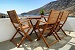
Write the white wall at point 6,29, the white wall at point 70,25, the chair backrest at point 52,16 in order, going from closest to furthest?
the chair backrest at point 52,16 → the white wall at point 6,29 → the white wall at point 70,25

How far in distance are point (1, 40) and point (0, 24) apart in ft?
1.55

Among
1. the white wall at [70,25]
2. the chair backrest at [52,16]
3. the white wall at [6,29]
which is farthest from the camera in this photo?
the white wall at [70,25]

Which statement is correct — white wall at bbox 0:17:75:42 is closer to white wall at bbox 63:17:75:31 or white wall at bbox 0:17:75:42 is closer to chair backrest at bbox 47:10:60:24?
chair backrest at bbox 47:10:60:24

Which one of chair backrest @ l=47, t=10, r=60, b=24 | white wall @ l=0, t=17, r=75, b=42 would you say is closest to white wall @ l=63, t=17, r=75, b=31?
chair backrest @ l=47, t=10, r=60, b=24

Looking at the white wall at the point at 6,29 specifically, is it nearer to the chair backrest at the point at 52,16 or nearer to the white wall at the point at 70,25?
the chair backrest at the point at 52,16

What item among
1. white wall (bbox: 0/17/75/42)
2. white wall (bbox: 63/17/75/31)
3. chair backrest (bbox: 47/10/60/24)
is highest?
chair backrest (bbox: 47/10/60/24)

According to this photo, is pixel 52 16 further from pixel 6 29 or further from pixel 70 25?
pixel 70 25

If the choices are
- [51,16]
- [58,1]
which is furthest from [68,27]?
[58,1]

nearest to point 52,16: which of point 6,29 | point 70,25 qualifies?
point 6,29

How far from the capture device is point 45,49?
3055 millimetres

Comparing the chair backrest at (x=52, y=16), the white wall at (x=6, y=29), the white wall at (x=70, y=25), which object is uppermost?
the chair backrest at (x=52, y=16)

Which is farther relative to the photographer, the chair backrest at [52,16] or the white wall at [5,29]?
the white wall at [5,29]

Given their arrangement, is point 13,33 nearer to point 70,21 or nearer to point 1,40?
point 1,40

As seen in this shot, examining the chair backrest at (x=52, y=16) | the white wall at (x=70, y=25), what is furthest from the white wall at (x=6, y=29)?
the white wall at (x=70, y=25)
